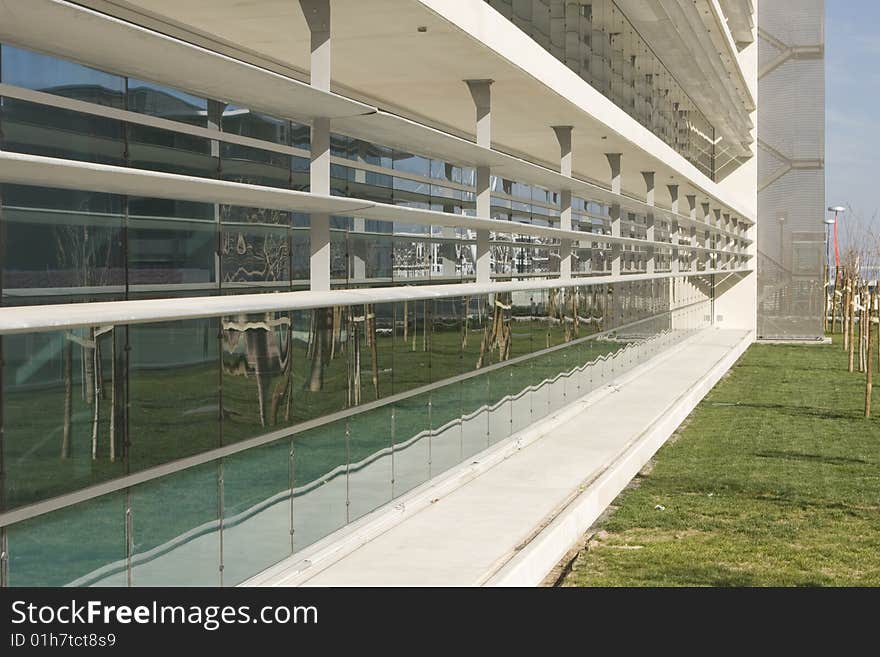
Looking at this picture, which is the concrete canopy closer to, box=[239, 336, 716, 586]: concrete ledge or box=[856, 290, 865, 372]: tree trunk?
box=[239, 336, 716, 586]: concrete ledge

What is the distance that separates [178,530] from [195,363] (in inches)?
42.7

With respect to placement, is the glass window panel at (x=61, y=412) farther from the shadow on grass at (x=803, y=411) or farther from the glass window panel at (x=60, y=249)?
the shadow on grass at (x=803, y=411)

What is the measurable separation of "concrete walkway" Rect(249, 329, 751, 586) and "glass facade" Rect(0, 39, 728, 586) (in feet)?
1.27

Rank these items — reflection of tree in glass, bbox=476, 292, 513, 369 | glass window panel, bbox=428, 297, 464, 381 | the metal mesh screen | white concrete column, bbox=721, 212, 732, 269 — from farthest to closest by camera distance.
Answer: the metal mesh screen, white concrete column, bbox=721, 212, 732, 269, reflection of tree in glass, bbox=476, 292, 513, 369, glass window panel, bbox=428, 297, 464, 381

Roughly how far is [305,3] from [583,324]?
40.7ft

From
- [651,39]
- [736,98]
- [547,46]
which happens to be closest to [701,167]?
[736,98]

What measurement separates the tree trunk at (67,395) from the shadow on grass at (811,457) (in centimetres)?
1175

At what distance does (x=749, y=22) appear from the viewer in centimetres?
4059

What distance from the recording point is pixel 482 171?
13227mm

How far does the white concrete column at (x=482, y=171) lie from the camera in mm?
Answer: 12539

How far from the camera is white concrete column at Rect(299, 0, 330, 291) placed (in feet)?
27.4

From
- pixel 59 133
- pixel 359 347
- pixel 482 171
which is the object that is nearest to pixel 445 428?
pixel 359 347

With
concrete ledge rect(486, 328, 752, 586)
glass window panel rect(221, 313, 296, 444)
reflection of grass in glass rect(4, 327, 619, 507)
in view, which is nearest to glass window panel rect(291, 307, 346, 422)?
reflection of grass in glass rect(4, 327, 619, 507)

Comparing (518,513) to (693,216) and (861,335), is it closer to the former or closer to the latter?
(861,335)
